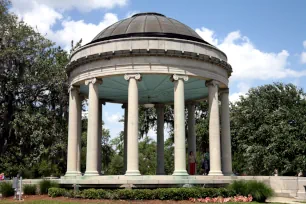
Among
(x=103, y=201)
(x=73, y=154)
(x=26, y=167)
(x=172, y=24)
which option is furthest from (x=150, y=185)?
(x=26, y=167)

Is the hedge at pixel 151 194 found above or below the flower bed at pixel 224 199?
above

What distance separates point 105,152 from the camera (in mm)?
62656

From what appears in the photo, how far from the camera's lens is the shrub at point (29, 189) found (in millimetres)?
29672

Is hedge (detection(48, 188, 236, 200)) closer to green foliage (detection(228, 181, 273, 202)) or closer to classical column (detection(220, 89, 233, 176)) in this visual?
green foliage (detection(228, 181, 273, 202))

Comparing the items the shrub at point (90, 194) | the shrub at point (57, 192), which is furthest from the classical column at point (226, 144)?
the shrub at point (57, 192)

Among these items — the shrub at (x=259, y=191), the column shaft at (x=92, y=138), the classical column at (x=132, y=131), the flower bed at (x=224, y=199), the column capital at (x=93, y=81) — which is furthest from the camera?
the column capital at (x=93, y=81)

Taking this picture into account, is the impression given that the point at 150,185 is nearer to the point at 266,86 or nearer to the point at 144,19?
the point at 144,19

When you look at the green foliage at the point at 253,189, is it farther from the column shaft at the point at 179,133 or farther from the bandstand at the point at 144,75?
the column shaft at the point at 179,133

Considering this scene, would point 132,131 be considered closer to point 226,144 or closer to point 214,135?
point 214,135

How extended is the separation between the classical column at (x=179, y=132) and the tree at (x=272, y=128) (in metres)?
19.5

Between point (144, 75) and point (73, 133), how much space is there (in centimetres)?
876

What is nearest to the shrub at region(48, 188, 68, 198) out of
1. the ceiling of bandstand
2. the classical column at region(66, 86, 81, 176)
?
the classical column at region(66, 86, 81, 176)

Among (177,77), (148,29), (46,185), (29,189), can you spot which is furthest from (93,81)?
(29,189)

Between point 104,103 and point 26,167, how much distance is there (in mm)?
12397
